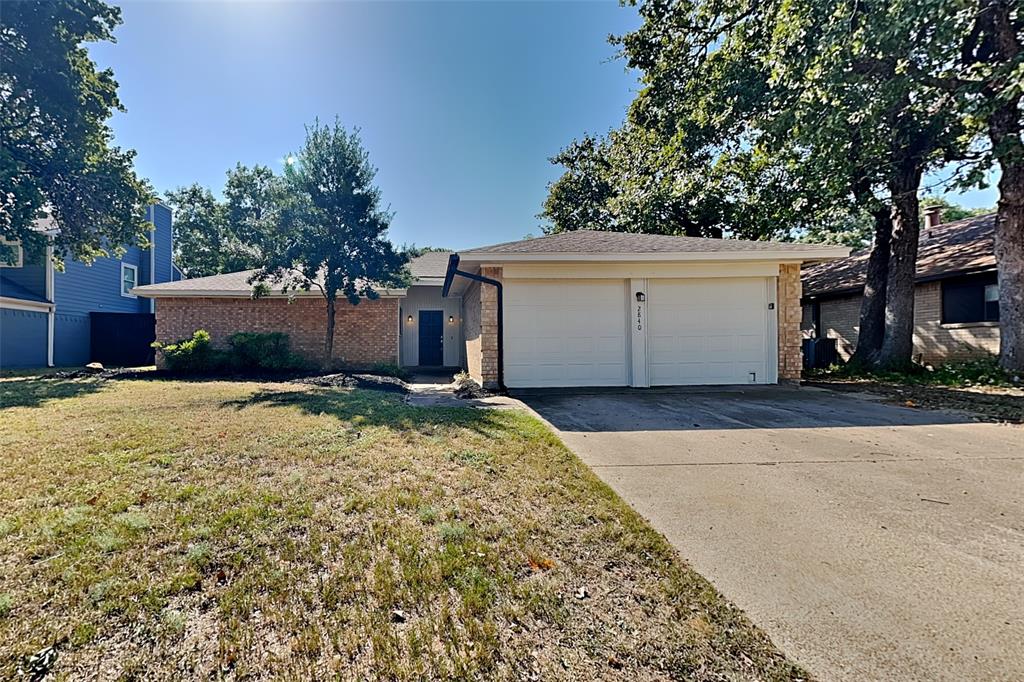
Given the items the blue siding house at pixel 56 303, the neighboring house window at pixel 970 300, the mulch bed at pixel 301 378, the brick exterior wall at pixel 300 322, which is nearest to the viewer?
the mulch bed at pixel 301 378

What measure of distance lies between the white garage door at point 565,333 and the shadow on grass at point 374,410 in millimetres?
2388

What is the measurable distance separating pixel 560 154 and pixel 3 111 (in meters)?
20.7

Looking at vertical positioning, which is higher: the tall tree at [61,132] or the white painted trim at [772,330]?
the tall tree at [61,132]

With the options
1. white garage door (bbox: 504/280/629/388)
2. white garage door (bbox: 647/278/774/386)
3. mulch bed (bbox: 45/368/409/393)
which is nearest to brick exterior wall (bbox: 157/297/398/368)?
mulch bed (bbox: 45/368/409/393)

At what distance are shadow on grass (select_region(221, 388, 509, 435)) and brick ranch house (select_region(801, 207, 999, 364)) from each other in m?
13.6

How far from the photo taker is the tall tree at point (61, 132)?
446 inches

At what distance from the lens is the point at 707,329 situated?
29.4 feet

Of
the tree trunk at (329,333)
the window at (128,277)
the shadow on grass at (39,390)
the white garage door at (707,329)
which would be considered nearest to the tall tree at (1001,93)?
the white garage door at (707,329)

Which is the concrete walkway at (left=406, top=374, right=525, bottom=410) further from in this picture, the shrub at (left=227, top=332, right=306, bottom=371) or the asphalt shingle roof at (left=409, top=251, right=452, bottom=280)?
the asphalt shingle roof at (left=409, top=251, right=452, bottom=280)

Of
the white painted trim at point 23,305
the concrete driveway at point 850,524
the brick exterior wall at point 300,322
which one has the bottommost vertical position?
the concrete driveway at point 850,524

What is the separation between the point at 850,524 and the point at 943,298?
14.2 meters

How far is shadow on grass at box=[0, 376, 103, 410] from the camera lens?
22.9ft

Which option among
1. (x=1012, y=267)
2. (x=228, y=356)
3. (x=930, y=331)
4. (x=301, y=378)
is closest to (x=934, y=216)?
(x=930, y=331)

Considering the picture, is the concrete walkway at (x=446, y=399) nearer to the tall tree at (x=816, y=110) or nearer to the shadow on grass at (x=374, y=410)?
the shadow on grass at (x=374, y=410)
